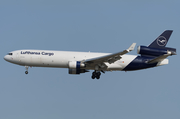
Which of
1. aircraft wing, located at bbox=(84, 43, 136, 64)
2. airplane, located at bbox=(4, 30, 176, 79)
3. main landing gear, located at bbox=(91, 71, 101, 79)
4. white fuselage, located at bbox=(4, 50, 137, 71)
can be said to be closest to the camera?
aircraft wing, located at bbox=(84, 43, 136, 64)

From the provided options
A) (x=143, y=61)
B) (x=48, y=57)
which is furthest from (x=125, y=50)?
(x=48, y=57)

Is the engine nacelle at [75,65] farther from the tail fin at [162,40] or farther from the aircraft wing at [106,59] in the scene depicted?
the tail fin at [162,40]

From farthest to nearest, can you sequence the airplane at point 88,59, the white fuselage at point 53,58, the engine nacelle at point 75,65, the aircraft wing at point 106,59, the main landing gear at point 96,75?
1. the main landing gear at point 96,75
2. the white fuselage at point 53,58
3. the airplane at point 88,59
4. the engine nacelle at point 75,65
5. the aircraft wing at point 106,59

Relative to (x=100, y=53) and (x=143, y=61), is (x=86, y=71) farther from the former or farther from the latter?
(x=143, y=61)

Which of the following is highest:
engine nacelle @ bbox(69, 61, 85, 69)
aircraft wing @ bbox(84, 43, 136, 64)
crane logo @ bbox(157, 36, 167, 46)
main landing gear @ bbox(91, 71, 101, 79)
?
crane logo @ bbox(157, 36, 167, 46)

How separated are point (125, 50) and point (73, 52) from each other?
11.2 meters

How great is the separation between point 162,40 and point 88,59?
42.2 feet

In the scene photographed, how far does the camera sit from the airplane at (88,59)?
47.7 meters

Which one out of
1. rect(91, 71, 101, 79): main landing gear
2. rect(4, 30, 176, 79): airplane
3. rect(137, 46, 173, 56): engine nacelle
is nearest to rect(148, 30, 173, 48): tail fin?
rect(4, 30, 176, 79): airplane

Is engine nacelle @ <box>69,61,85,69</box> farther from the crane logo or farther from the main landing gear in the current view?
the crane logo

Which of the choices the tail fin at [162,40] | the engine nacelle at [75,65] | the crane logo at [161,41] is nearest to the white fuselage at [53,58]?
the engine nacelle at [75,65]

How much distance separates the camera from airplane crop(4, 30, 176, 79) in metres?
47.7

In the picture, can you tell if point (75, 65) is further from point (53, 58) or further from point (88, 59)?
point (53, 58)

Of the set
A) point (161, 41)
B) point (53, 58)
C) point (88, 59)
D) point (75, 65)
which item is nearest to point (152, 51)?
point (161, 41)
